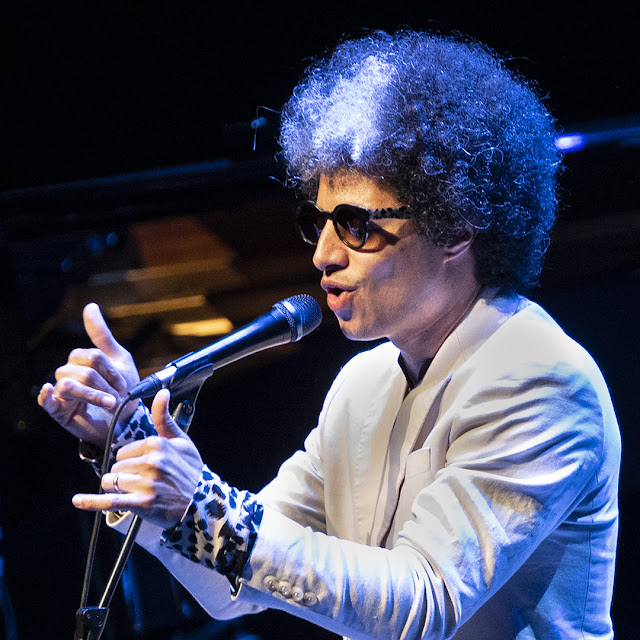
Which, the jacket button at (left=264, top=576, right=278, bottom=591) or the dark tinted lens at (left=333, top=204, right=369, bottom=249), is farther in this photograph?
the dark tinted lens at (left=333, top=204, right=369, bottom=249)

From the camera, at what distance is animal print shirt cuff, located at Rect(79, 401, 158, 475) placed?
153 cm

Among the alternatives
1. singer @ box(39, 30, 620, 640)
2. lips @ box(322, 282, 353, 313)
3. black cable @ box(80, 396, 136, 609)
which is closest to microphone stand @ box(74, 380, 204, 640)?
black cable @ box(80, 396, 136, 609)

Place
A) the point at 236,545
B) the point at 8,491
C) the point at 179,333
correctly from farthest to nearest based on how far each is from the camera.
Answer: the point at 179,333
the point at 8,491
the point at 236,545

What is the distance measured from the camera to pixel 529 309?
1.68 m

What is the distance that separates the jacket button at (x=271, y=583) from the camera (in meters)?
1.28

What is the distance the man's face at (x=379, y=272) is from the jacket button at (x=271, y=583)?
603 mm

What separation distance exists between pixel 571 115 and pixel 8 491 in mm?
2596

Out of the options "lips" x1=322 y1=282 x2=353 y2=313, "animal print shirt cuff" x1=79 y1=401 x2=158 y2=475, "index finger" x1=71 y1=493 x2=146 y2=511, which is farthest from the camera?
"lips" x1=322 y1=282 x2=353 y2=313

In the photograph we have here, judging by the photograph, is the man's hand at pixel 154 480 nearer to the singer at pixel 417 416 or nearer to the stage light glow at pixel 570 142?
the singer at pixel 417 416

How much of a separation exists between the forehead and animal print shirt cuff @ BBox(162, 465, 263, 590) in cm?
70

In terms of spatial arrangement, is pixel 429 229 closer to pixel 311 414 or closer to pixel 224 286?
pixel 311 414

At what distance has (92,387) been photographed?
1444 mm

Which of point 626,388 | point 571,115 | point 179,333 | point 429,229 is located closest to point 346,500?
point 429,229

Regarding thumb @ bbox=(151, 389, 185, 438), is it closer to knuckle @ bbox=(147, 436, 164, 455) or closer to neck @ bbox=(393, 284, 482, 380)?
knuckle @ bbox=(147, 436, 164, 455)
